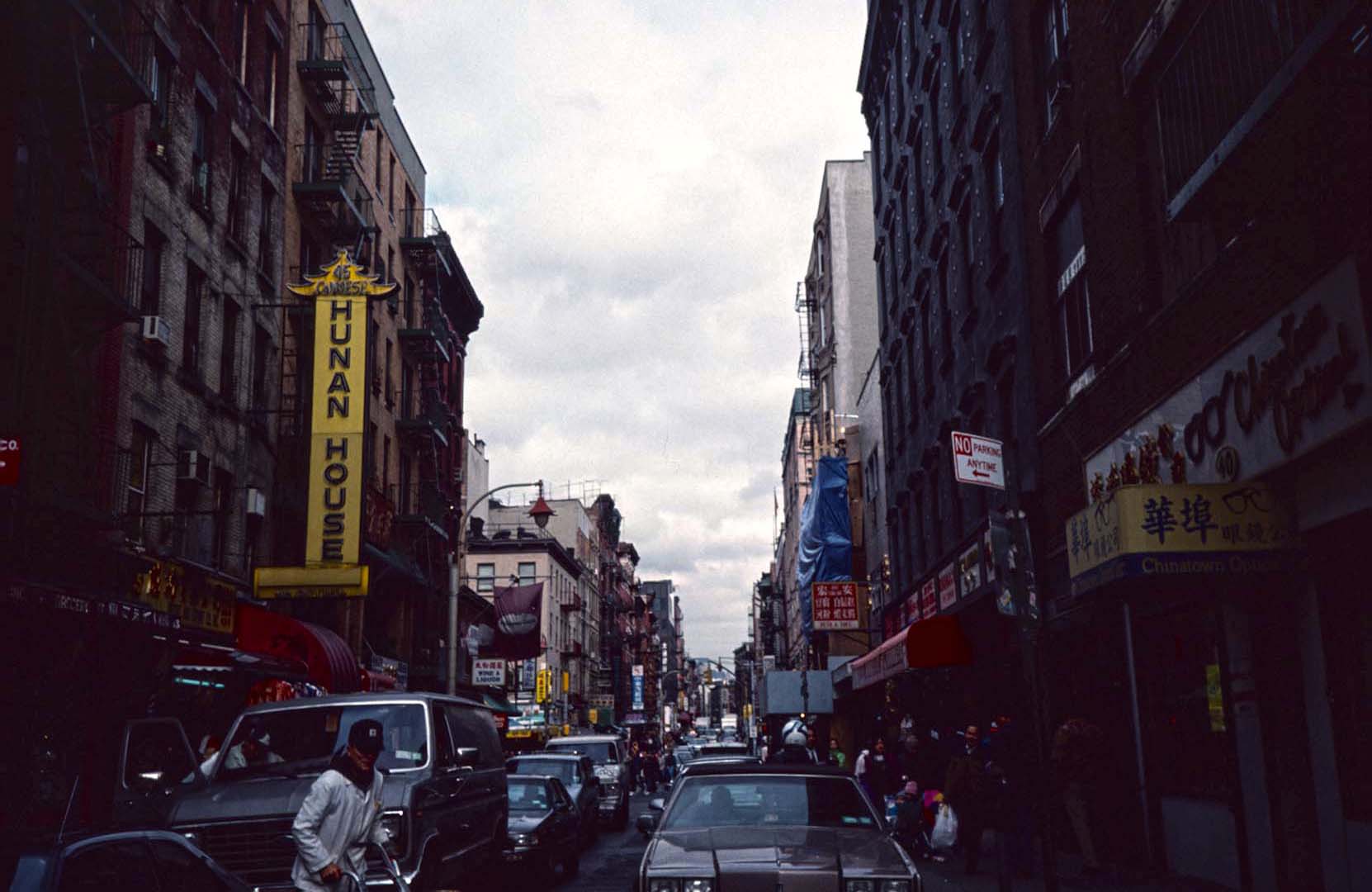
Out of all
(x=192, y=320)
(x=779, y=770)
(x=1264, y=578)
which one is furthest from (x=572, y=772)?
(x=1264, y=578)

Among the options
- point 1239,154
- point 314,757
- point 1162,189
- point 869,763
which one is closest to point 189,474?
point 314,757

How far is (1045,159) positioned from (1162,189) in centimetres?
476

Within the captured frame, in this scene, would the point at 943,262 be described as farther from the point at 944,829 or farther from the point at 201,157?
the point at 944,829

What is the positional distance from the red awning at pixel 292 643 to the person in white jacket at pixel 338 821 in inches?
590

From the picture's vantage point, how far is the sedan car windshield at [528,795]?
1766cm

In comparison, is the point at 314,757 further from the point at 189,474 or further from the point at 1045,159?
the point at 1045,159

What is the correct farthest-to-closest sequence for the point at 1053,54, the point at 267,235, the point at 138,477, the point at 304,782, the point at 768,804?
1. the point at 267,235
2. the point at 138,477
3. the point at 1053,54
4. the point at 304,782
5. the point at 768,804

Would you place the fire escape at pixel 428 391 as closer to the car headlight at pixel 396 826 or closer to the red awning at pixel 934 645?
the red awning at pixel 934 645

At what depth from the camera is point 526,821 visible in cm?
1647

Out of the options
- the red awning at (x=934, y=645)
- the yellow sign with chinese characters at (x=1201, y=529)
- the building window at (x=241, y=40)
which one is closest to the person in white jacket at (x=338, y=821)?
the yellow sign with chinese characters at (x=1201, y=529)

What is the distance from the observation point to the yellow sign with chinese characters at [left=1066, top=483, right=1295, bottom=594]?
10.9 metres

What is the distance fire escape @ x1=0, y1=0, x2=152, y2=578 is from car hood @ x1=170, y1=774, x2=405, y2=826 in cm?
712

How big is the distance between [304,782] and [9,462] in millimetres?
6552

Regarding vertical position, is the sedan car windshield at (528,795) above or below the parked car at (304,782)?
below
